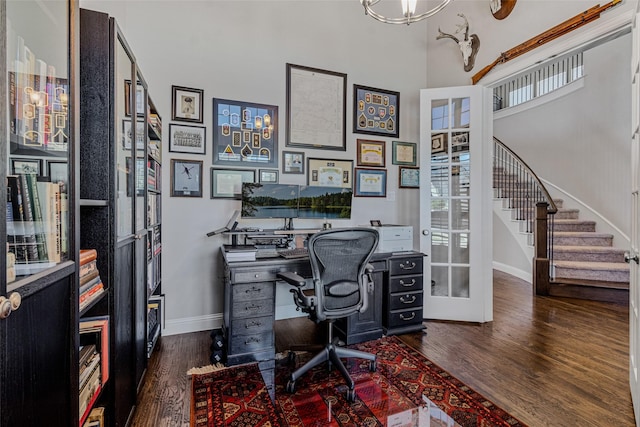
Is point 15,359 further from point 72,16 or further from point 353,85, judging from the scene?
point 353,85

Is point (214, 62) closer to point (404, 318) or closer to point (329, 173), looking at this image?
point (329, 173)

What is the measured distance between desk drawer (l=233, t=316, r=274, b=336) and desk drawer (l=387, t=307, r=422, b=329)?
44.0 inches

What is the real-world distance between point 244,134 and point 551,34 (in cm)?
273

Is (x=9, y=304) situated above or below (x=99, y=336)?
above

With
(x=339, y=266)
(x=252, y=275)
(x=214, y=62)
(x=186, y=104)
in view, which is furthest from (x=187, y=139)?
(x=339, y=266)

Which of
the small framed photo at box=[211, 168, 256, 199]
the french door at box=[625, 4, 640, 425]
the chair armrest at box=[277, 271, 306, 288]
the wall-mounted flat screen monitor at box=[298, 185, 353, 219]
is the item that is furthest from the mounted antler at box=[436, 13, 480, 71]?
the chair armrest at box=[277, 271, 306, 288]

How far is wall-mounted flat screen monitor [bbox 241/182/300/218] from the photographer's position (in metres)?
2.73

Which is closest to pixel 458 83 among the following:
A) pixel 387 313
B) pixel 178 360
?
pixel 387 313

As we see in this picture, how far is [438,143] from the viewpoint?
10.8ft

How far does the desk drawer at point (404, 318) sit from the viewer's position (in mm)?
Answer: 2828

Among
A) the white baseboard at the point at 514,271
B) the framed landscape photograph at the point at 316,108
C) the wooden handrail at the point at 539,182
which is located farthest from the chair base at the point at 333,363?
the white baseboard at the point at 514,271

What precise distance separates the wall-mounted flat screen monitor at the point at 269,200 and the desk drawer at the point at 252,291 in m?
0.68

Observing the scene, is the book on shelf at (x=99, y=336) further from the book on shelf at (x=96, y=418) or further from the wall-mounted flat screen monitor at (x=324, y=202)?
the wall-mounted flat screen monitor at (x=324, y=202)

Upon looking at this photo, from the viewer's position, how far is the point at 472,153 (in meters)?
3.15
